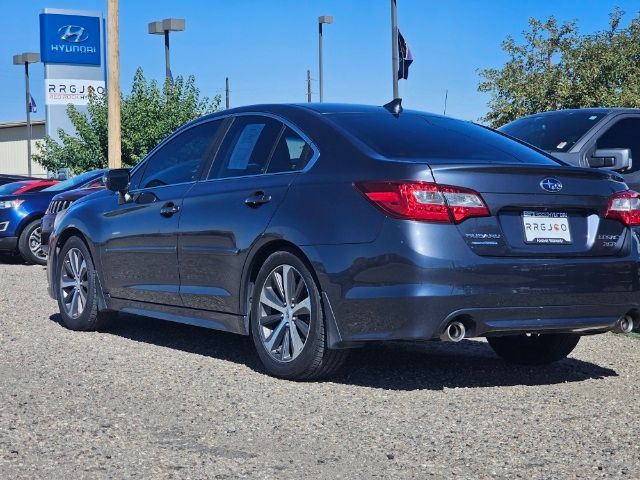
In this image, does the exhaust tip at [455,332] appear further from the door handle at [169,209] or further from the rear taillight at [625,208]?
the door handle at [169,209]

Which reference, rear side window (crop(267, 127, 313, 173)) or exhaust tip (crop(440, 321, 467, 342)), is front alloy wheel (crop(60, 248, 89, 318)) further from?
exhaust tip (crop(440, 321, 467, 342))

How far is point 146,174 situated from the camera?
27.2 ft

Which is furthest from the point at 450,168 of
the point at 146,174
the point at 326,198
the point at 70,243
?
the point at 70,243

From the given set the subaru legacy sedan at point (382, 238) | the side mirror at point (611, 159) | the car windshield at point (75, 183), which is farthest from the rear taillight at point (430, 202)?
the car windshield at point (75, 183)

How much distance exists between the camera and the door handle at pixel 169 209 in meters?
7.55

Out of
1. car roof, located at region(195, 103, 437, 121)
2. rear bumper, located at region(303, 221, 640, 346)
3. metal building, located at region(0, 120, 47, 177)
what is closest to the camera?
rear bumper, located at region(303, 221, 640, 346)

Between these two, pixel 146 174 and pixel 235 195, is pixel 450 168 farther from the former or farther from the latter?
pixel 146 174

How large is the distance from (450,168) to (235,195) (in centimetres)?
159

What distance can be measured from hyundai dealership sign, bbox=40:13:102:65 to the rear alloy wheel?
17.8 metres

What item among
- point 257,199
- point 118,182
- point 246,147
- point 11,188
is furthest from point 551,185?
point 11,188

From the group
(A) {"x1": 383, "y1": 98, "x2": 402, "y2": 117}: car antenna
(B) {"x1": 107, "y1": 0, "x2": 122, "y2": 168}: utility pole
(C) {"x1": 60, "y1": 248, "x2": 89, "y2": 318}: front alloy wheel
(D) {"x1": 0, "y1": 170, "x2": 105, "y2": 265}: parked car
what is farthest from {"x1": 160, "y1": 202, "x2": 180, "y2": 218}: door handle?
(B) {"x1": 107, "y1": 0, "x2": 122, "y2": 168}: utility pole

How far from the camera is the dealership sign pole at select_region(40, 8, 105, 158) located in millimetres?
34188

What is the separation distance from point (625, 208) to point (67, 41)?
30577 mm

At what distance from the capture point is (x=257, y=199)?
6.73m
